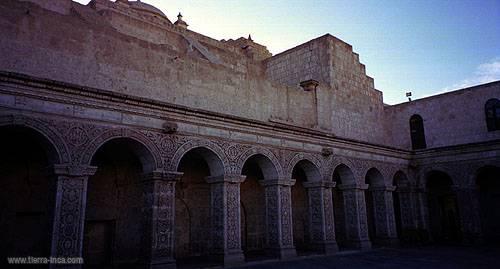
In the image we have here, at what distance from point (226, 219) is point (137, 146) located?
3.24 metres

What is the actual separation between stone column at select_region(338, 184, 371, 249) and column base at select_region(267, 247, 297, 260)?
3.65 metres

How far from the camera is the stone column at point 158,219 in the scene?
31.0 feet

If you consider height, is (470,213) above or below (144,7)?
below

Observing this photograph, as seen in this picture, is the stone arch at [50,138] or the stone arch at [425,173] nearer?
the stone arch at [50,138]

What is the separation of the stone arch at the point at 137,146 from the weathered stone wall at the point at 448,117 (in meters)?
15.8

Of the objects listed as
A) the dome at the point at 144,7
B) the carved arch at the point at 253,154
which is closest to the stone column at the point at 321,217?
the carved arch at the point at 253,154

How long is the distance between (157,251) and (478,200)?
569 inches

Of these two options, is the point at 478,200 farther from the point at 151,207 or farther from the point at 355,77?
the point at 151,207

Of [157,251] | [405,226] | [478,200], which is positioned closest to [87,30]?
[157,251]

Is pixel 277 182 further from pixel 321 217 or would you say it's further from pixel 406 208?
pixel 406 208

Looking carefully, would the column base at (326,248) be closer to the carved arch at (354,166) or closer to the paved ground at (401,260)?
the paved ground at (401,260)

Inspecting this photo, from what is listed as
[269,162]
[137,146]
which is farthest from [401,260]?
[137,146]

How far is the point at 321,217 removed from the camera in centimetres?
1380

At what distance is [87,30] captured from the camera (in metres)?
11.7
